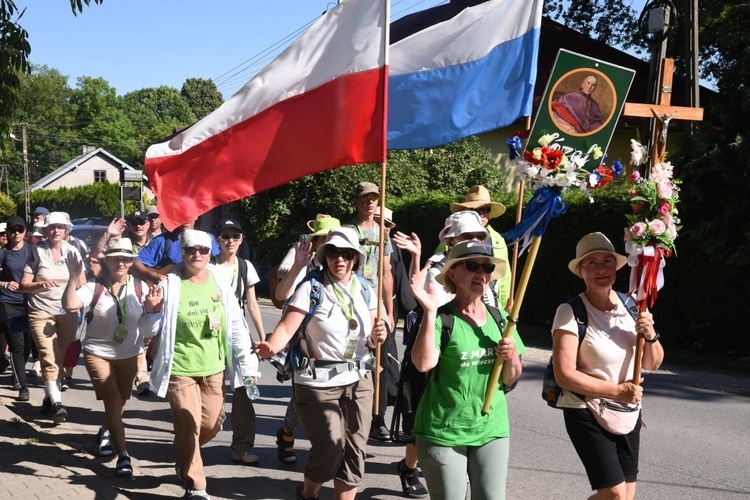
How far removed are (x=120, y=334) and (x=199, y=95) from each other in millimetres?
131931

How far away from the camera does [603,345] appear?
14.3 feet

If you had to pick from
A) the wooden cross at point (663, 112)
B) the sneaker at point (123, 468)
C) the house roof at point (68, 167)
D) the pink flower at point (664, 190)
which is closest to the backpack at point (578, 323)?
the pink flower at point (664, 190)

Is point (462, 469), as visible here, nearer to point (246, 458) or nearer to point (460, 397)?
point (460, 397)

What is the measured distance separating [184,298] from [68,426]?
3.32 metres

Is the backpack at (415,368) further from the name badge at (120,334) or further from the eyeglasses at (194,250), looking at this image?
the name badge at (120,334)

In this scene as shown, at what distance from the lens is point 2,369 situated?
1090cm

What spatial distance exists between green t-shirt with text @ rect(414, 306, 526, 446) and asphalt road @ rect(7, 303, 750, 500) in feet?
6.63

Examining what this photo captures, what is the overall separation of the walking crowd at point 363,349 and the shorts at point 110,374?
0.01 metres

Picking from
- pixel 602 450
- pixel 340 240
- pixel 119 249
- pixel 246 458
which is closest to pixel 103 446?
pixel 246 458

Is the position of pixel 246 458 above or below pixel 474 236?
below

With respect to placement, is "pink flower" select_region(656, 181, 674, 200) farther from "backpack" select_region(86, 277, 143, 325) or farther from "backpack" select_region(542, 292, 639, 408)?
"backpack" select_region(86, 277, 143, 325)

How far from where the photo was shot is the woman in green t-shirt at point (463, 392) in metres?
4.19

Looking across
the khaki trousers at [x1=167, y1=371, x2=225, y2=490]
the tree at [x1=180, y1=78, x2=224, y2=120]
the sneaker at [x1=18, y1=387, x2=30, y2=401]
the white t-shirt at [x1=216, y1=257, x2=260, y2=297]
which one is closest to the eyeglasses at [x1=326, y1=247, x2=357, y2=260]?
the khaki trousers at [x1=167, y1=371, x2=225, y2=490]

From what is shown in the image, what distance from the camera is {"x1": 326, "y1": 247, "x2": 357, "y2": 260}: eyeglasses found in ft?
17.1
